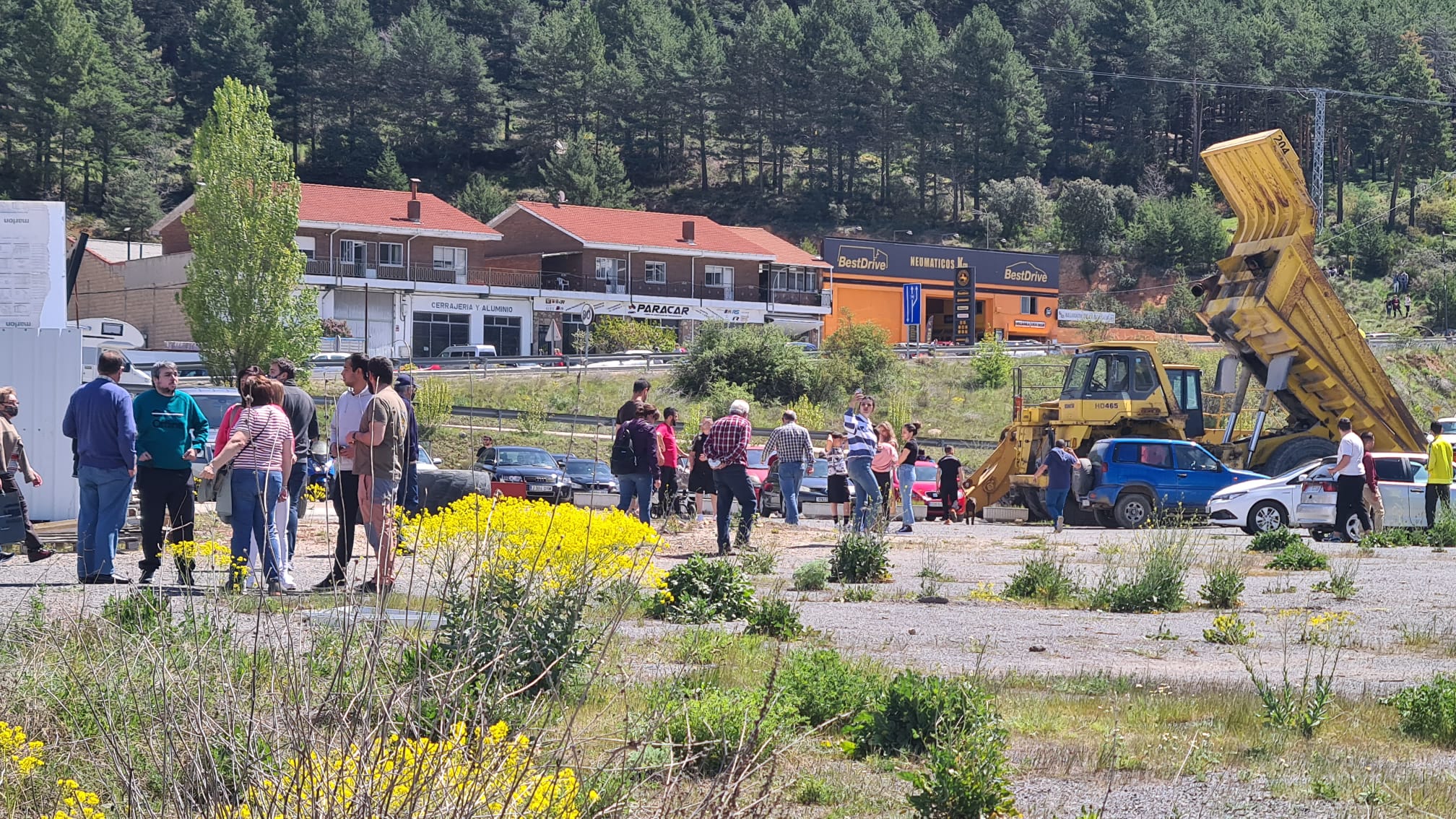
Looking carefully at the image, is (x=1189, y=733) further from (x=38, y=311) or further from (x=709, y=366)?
(x=709, y=366)

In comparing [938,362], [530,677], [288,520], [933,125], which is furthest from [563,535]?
[933,125]

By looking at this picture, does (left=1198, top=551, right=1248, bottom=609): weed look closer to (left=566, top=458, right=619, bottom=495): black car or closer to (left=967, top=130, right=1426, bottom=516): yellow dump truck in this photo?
(left=967, top=130, right=1426, bottom=516): yellow dump truck

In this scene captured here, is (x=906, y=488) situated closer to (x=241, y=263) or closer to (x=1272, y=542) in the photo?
(x=1272, y=542)

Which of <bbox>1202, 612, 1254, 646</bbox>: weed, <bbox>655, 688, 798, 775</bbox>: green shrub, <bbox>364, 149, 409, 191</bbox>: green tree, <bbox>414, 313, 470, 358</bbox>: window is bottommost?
A: <bbox>1202, 612, 1254, 646</bbox>: weed

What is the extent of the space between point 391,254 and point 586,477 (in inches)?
1622

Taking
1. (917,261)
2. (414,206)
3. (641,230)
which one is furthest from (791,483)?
(917,261)

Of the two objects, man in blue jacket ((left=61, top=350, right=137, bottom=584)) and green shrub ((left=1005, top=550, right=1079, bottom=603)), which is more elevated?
man in blue jacket ((left=61, top=350, right=137, bottom=584))

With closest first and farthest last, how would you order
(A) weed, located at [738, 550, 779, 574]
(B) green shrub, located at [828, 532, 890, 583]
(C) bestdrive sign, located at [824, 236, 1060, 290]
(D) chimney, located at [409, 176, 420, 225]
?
(B) green shrub, located at [828, 532, 890, 583]
(A) weed, located at [738, 550, 779, 574]
(D) chimney, located at [409, 176, 420, 225]
(C) bestdrive sign, located at [824, 236, 1060, 290]

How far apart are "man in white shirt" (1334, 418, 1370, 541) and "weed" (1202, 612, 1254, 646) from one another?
895 centimetres

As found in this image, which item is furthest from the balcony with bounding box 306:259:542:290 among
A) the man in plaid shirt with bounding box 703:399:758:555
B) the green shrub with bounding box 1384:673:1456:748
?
the green shrub with bounding box 1384:673:1456:748

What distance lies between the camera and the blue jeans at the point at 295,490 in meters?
11.4

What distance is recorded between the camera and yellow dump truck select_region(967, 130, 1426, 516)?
2517 centimetres

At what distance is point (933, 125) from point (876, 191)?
21.9ft

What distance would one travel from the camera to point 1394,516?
69.9ft
